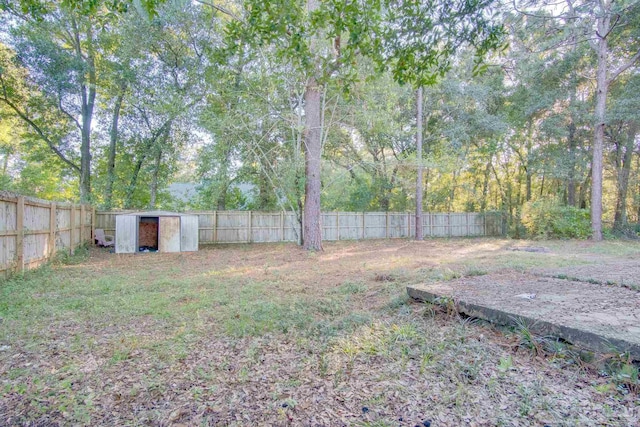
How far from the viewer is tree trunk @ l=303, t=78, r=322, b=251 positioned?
9734 mm

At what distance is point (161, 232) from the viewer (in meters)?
10.2

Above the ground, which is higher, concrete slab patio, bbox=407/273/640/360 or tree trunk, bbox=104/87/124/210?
tree trunk, bbox=104/87/124/210

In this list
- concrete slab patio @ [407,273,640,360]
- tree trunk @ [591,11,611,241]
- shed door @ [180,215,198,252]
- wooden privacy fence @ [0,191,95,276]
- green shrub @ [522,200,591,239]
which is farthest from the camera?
green shrub @ [522,200,591,239]

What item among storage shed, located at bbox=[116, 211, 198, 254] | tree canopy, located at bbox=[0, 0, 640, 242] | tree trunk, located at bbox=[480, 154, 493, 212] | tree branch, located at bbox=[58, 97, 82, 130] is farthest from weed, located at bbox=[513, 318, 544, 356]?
tree trunk, located at bbox=[480, 154, 493, 212]

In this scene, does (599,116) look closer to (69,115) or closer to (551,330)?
(551,330)

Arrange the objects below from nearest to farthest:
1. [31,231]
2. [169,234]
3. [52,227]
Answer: [31,231], [52,227], [169,234]

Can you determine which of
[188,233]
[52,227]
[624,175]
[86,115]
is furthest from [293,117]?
[624,175]

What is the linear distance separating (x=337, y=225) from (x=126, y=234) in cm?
803

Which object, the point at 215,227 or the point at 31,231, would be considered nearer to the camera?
the point at 31,231

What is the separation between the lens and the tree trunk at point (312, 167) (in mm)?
9734

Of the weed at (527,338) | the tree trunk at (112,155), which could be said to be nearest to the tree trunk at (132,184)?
the tree trunk at (112,155)

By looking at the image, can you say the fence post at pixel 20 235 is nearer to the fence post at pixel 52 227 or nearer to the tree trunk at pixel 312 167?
the fence post at pixel 52 227

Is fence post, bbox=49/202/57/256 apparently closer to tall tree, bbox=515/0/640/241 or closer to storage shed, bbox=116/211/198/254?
storage shed, bbox=116/211/198/254

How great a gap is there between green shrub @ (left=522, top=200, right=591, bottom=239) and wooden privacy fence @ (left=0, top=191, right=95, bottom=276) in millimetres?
16167
